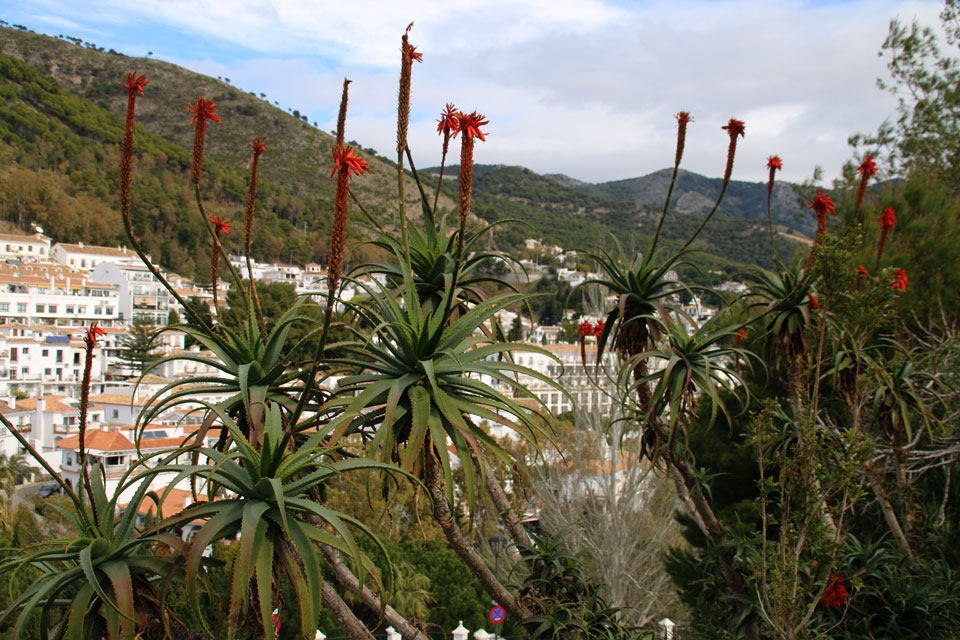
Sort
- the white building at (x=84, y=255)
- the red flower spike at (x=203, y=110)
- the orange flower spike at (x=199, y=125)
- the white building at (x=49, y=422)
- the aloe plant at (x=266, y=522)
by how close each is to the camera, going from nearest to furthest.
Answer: the aloe plant at (x=266, y=522) < the orange flower spike at (x=199, y=125) < the red flower spike at (x=203, y=110) < the white building at (x=49, y=422) < the white building at (x=84, y=255)

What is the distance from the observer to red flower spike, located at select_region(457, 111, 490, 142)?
7.98 ft

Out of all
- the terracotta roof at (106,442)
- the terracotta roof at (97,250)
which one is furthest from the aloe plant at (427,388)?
the terracotta roof at (97,250)

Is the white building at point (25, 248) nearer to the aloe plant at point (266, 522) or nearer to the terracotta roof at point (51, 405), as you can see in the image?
the terracotta roof at point (51, 405)

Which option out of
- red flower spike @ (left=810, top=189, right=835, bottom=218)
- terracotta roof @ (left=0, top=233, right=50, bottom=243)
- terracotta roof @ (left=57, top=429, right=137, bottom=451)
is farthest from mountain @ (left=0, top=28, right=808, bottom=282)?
red flower spike @ (left=810, top=189, right=835, bottom=218)

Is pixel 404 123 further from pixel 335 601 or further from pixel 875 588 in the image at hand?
pixel 875 588

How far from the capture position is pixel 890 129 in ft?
49.1

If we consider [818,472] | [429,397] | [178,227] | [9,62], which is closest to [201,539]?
[429,397]

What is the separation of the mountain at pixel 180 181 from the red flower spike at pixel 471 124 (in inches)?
1203

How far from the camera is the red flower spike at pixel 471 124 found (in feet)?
7.98

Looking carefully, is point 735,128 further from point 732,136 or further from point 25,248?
point 25,248

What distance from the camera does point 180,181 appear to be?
306 ft

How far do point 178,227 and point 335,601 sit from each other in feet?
274

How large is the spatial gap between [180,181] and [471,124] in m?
102

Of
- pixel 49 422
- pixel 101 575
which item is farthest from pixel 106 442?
pixel 101 575
